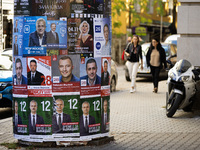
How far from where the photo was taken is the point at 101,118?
7.58 m

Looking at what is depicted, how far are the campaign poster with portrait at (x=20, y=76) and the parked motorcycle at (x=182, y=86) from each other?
3956 mm

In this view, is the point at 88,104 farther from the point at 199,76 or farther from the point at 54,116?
the point at 199,76

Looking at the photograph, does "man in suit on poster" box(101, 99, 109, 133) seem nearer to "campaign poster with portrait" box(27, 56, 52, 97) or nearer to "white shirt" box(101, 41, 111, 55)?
"white shirt" box(101, 41, 111, 55)

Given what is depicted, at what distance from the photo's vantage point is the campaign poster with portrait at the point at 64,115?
23.7 feet

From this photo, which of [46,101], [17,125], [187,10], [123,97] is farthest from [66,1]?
[123,97]

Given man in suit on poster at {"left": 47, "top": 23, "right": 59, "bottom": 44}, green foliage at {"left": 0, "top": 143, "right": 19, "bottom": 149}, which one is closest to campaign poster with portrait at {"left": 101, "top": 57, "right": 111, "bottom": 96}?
man in suit on poster at {"left": 47, "top": 23, "right": 59, "bottom": 44}

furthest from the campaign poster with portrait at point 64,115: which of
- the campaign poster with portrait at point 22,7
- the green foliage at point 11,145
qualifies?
the campaign poster with portrait at point 22,7

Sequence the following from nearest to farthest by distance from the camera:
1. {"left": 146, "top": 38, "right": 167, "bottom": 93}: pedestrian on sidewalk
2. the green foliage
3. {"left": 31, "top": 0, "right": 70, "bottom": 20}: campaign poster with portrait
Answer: {"left": 31, "top": 0, "right": 70, "bottom": 20}: campaign poster with portrait → the green foliage → {"left": 146, "top": 38, "right": 167, "bottom": 93}: pedestrian on sidewalk

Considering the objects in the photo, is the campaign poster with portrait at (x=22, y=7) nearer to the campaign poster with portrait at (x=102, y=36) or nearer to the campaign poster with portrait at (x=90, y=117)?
the campaign poster with portrait at (x=102, y=36)

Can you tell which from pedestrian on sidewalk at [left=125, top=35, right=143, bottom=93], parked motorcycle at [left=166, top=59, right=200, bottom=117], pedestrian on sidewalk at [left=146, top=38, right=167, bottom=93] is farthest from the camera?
pedestrian on sidewalk at [left=125, top=35, right=143, bottom=93]

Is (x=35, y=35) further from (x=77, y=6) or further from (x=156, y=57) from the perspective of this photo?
(x=156, y=57)

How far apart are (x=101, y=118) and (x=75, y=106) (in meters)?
0.53

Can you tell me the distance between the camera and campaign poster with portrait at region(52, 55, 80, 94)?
719 centimetres

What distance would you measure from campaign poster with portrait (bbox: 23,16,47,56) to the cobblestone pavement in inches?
59.1
